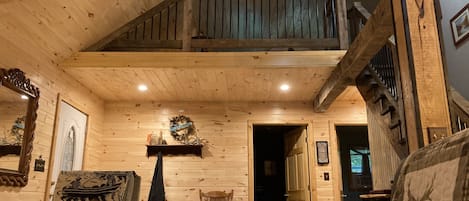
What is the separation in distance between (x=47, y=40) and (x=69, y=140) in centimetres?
144

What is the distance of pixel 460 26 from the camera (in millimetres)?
4887

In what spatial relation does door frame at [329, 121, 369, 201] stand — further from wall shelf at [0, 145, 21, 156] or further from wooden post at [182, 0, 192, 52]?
wall shelf at [0, 145, 21, 156]

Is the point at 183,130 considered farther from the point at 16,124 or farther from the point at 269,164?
the point at 269,164

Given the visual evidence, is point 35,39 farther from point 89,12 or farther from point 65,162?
point 65,162

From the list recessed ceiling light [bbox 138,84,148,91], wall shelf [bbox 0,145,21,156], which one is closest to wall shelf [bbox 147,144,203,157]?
recessed ceiling light [bbox 138,84,148,91]

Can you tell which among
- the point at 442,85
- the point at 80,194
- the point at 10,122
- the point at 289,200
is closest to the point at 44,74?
the point at 10,122

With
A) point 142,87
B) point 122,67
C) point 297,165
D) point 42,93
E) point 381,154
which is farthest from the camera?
point 297,165

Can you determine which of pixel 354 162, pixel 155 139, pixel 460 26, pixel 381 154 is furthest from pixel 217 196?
pixel 354 162

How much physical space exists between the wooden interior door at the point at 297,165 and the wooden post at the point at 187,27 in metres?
2.38

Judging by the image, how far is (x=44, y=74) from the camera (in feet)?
13.6

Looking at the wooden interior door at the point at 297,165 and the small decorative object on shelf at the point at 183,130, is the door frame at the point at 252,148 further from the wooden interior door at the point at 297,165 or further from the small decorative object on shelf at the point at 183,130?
the small decorative object on shelf at the point at 183,130

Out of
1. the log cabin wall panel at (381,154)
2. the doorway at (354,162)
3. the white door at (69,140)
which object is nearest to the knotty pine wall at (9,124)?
the white door at (69,140)

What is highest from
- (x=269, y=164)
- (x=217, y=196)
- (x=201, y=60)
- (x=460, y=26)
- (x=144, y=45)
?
(x=460, y=26)

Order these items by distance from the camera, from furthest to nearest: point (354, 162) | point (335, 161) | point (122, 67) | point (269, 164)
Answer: point (269, 164) → point (354, 162) → point (335, 161) → point (122, 67)
